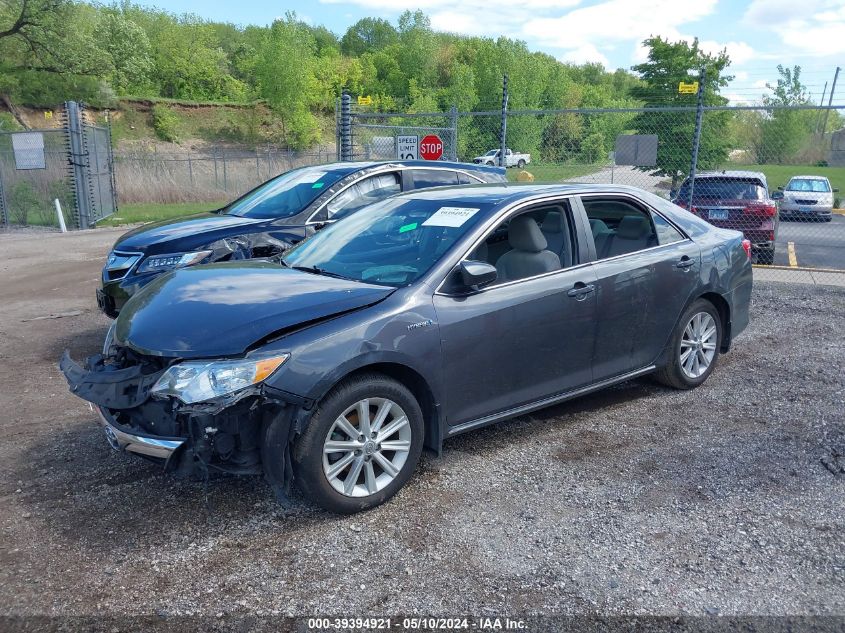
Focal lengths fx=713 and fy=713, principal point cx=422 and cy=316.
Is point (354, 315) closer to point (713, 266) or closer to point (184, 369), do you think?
point (184, 369)

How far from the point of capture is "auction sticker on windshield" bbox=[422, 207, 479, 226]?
14.4 feet

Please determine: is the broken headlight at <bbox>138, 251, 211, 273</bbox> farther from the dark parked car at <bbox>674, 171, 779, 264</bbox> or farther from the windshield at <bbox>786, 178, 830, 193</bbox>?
the windshield at <bbox>786, 178, 830, 193</bbox>

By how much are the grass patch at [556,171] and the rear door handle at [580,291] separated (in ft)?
44.3

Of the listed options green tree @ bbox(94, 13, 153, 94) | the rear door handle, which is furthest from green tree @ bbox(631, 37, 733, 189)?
green tree @ bbox(94, 13, 153, 94)

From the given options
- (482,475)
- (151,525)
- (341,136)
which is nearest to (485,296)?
(482,475)

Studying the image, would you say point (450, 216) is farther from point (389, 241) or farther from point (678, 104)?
point (678, 104)

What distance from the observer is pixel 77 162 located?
54.4 ft

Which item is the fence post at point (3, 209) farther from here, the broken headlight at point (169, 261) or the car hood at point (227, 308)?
the car hood at point (227, 308)

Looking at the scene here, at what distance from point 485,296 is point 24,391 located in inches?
154

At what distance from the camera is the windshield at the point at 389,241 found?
4.22 meters

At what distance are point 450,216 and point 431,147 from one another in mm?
8769

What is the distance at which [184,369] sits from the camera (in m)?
3.39

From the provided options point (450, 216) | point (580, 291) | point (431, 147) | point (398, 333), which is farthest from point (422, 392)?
point (431, 147)

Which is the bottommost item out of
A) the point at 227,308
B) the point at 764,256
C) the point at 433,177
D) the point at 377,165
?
the point at 764,256
